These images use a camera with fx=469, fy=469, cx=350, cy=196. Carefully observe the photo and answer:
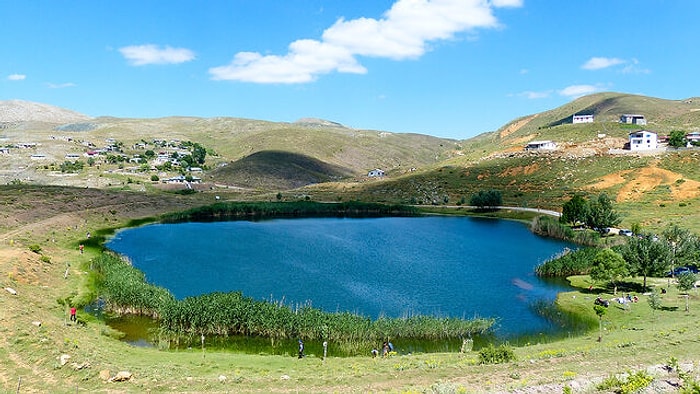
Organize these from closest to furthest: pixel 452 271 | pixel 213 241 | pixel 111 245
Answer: pixel 452 271
pixel 111 245
pixel 213 241

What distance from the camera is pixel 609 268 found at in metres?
53.7

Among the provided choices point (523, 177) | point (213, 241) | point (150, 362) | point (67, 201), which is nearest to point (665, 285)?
point (150, 362)

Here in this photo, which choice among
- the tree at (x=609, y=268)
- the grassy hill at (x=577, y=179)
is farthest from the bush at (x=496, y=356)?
the grassy hill at (x=577, y=179)

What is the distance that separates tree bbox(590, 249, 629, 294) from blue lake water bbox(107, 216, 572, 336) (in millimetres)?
5845

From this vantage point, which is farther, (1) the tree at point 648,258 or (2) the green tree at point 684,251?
(2) the green tree at point 684,251

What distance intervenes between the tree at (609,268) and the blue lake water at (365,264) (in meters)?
5.85

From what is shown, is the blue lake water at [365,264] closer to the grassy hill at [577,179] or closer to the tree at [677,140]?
the grassy hill at [577,179]

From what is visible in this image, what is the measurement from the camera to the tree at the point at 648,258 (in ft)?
180

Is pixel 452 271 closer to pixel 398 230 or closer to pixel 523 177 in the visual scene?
pixel 398 230

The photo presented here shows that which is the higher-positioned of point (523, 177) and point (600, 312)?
point (523, 177)

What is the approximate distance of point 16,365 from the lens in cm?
3038

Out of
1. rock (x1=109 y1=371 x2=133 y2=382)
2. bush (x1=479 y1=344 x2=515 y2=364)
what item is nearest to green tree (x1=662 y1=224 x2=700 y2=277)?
bush (x1=479 y1=344 x2=515 y2=364)

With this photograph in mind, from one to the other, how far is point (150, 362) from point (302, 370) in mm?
11219

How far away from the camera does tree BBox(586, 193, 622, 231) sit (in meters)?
90.0
